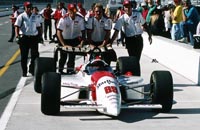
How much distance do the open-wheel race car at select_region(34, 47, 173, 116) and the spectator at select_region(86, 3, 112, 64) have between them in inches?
53.8

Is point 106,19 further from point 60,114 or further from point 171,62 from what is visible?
point 171,62

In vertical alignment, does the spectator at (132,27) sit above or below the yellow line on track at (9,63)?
above

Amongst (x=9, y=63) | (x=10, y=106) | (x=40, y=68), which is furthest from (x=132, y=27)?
(x=9, y=63)

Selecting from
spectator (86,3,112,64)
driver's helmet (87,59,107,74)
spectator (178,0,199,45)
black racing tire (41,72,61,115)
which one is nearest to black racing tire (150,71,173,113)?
driver's helmet (87,59,107,74)

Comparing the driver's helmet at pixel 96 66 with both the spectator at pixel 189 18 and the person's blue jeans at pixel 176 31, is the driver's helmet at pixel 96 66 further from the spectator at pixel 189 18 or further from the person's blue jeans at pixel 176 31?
the person's blue jeans at pixel 176 31

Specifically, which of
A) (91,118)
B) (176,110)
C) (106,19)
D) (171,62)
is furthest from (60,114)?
(171,62)

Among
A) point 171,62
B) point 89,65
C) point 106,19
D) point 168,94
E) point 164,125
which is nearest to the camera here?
point 164,125

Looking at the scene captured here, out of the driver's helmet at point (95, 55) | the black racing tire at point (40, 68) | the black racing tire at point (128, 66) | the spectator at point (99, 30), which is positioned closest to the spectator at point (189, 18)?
the spectator at point (99, 30)

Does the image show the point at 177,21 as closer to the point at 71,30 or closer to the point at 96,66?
the point at 71,30

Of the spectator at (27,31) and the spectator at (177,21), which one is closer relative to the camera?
the spectator at (27,31)

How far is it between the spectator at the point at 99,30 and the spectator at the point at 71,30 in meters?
0.22

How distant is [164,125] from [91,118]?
3.89 feet

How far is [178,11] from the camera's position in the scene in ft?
68.2

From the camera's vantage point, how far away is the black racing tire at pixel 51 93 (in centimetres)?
910
